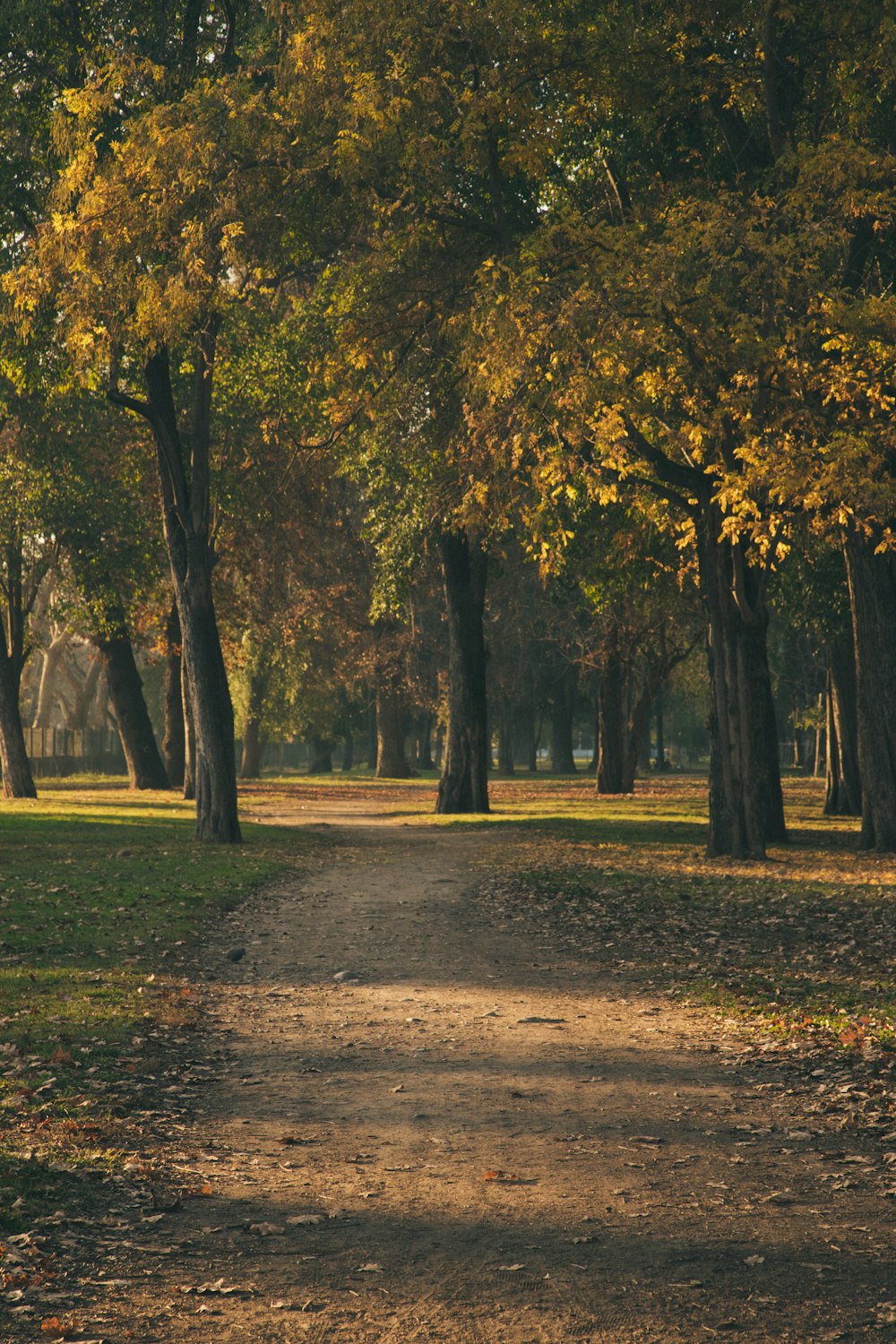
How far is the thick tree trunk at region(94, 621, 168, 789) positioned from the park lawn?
17869mm

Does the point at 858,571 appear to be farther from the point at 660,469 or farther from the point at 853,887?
the point at 853,887

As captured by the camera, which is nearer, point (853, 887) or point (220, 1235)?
point (220, 1235)

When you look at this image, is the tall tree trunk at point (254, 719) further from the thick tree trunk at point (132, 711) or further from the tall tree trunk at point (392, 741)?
the thick tree trunk at point (132, 711)

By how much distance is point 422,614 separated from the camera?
59.2 meters

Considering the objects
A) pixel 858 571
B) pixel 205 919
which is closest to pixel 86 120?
pixel 205 919

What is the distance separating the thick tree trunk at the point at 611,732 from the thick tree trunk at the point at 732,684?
20.6m

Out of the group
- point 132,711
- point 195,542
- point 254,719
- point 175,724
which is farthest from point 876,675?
Answer: point 254,719

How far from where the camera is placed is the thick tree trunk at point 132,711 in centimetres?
4350

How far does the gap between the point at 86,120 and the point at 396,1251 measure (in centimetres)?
1856

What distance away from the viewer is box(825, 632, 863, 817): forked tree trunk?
32.3 m

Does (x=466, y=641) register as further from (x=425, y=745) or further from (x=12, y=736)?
(x=425, y=745)

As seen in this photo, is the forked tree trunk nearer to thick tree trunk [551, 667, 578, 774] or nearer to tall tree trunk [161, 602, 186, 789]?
tall tree trunk [161, 602, 186, 789]

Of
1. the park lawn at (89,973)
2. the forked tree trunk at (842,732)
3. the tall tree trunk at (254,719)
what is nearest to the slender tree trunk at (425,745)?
the tall tree trunk at (254,719)

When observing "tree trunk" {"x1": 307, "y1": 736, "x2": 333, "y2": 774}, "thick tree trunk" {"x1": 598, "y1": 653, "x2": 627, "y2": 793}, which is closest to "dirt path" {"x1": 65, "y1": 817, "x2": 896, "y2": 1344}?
"thick tree trunk" {"x1": 598, "y1": 653, "x2": 627, "y2": 793}
